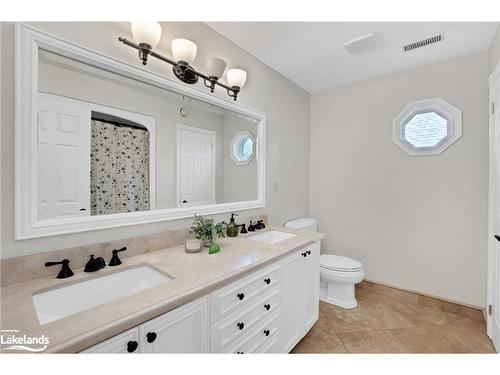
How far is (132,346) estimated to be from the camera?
0.75 m

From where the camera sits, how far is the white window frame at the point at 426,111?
2.22 meters

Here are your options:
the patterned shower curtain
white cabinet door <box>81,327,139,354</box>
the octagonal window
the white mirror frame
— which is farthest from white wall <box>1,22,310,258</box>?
white cabinet door <box>81,327,139,354</box>

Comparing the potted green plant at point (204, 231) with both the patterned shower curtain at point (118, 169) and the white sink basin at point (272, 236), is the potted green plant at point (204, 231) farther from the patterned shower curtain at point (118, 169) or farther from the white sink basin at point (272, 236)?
the white sink basin at point (272, 236)

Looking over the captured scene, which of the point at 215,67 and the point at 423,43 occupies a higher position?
the point at 423,43

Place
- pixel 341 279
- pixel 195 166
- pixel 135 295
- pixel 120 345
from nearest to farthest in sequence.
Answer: pixel 120 345 < pixel 135 295 < pixel 195 166 < pixel 341 279

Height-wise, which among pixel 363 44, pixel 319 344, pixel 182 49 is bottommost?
pixel 319 344

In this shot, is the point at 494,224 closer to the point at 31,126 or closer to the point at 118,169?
the point at 118,169

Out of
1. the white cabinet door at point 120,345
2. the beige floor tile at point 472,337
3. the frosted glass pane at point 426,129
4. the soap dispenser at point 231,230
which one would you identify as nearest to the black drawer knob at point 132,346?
the white cabinet door at point 120,345

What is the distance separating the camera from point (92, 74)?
116 centimetres

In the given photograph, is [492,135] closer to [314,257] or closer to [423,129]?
[423,129]

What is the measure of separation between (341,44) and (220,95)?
1.21 m

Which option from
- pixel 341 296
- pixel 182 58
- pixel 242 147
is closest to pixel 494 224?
pixel 341 296

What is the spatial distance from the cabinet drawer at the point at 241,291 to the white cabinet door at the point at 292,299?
13 centimetres

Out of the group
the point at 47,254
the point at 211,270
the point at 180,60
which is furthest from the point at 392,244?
the point at 47,254
